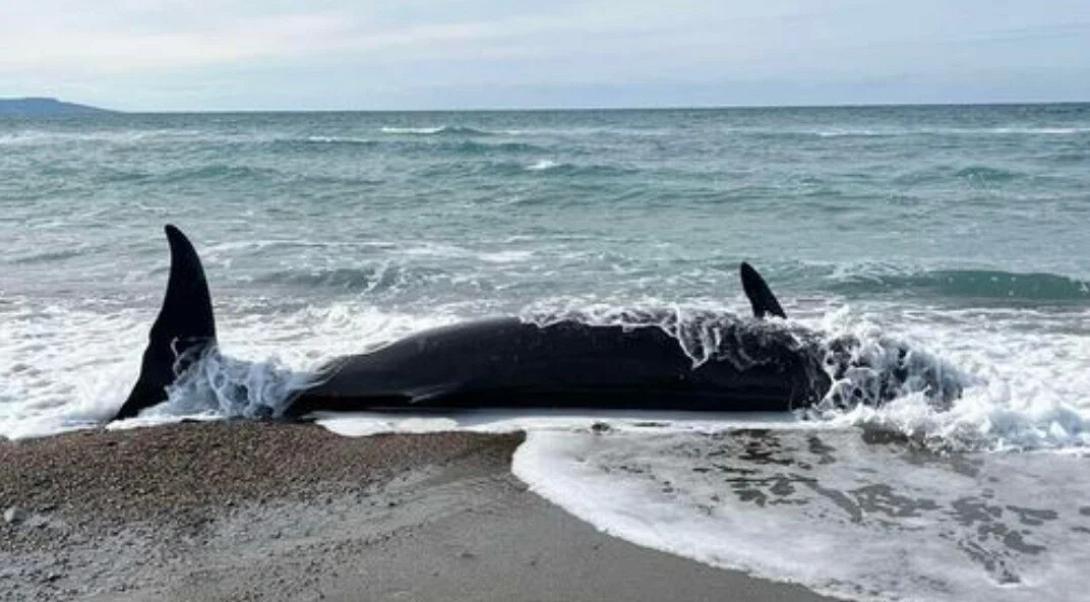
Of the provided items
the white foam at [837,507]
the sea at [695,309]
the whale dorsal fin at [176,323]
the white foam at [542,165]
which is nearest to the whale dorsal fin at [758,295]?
the sea at [695,309]

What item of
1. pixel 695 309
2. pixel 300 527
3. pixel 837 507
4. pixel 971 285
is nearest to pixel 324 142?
pixel 971 285

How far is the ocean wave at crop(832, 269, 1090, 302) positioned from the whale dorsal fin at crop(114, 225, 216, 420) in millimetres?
7920

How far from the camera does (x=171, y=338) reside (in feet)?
25.2

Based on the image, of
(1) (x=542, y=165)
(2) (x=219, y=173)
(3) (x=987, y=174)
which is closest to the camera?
(3) (x=987, y=174)

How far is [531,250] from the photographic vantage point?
1633 centimetres

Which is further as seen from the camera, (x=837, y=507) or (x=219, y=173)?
(x=219, y=173)

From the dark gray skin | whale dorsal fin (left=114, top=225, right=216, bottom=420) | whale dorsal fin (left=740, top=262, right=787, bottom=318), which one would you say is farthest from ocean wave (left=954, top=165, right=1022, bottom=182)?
whale dorsal fin (left=114, top=225, right=216, bottom=420)

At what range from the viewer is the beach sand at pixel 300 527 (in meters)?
4.79

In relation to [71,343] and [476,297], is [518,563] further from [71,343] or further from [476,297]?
[476,297]

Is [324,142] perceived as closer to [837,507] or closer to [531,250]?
[531,250]

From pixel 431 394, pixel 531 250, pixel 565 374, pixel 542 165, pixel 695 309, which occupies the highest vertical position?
pixel 695 309

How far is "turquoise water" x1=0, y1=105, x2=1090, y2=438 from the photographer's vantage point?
391 inches

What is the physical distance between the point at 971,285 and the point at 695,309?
624 centimetres

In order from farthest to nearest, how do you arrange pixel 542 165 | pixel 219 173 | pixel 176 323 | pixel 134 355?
pixel 542 165 < pixel 219 173 < pixel 134 355 < pixel 176 323
